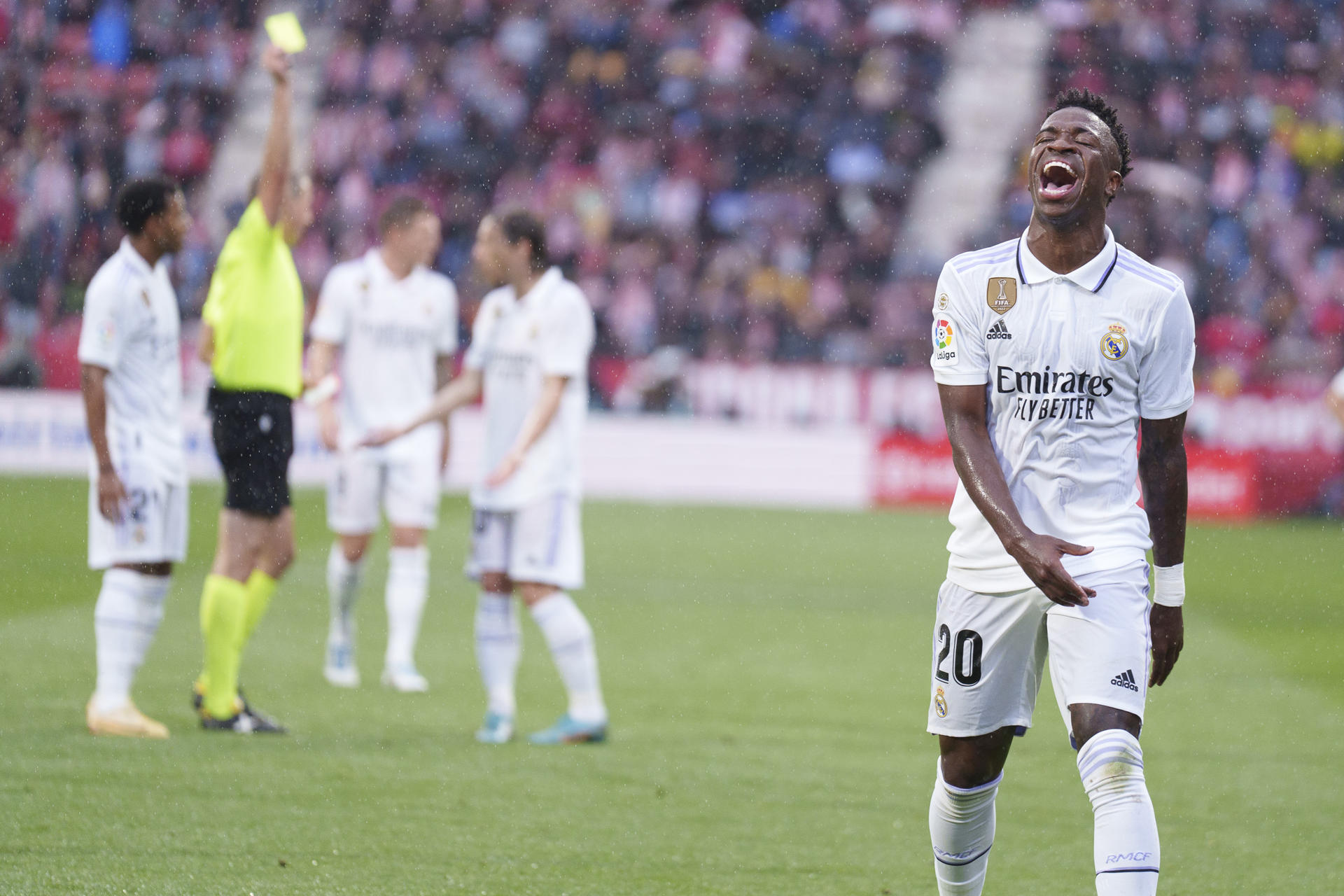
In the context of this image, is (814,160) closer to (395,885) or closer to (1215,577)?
(1215,577)

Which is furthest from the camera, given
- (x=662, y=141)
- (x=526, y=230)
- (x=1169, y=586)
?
(x=662, y=141)

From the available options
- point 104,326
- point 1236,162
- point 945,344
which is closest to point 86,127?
point 1236,162

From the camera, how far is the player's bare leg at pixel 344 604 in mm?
8188

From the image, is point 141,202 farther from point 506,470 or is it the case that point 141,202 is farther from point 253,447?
point 506,470

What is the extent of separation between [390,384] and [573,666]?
2549 mm

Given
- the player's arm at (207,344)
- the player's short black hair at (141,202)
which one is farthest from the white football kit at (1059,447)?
the player's arm at (207,344)

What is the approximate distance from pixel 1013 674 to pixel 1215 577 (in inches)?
402

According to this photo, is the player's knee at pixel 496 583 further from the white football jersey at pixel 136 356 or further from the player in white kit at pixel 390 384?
the player in white kit at pixel 390 384

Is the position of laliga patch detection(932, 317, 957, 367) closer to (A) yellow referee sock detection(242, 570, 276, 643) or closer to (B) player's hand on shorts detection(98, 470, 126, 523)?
(B) player's hand on shorts detection(98, 470, 126, 523)

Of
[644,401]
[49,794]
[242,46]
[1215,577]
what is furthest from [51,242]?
[49,794]

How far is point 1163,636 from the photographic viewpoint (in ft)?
13.1

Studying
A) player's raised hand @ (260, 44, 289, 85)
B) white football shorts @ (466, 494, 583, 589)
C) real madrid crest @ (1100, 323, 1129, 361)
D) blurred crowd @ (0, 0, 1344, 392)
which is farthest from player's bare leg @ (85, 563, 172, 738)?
blurred crowd @ (0, 0, 1344, 392)

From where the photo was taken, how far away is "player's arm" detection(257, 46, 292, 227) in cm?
618

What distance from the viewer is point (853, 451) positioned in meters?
18.9
